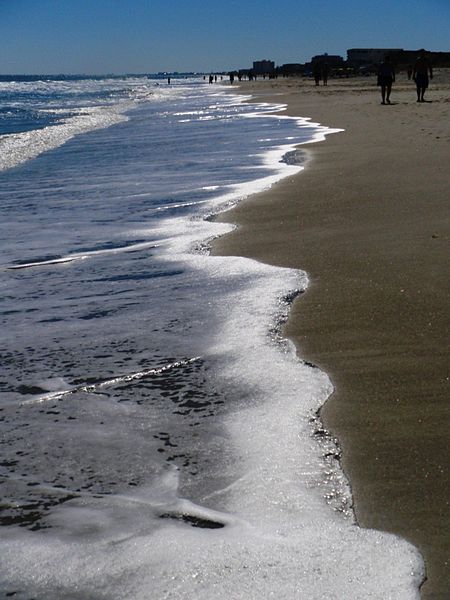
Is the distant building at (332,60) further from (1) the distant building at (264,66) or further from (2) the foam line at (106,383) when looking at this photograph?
(2) the foam line at (106,383)

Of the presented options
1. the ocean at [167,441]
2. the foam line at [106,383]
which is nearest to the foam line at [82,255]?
the ocean at [167,441]

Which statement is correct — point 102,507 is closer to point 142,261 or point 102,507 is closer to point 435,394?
point 435,394

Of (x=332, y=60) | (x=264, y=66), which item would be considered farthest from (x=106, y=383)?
(x=264, y=66)

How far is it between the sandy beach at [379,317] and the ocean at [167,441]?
0.08 meters

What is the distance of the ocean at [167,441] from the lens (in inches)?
75.5

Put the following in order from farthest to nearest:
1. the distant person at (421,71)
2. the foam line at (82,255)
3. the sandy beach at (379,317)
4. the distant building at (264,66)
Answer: the distant building at (264,66), the distant person at (421,71), the foam line at (82,255), the sandy beach at (379,317)

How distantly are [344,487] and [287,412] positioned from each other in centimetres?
57

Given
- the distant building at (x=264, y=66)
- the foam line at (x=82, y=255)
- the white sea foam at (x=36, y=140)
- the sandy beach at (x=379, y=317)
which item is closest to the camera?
the sandy beach at (x=379, y=317)

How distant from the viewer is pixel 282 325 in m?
3.77

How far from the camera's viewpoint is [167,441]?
2.65 metres

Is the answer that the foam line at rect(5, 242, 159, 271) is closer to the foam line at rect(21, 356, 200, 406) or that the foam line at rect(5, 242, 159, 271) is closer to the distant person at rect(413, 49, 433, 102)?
→ the foam line at rect(21, 356, 200, 406)

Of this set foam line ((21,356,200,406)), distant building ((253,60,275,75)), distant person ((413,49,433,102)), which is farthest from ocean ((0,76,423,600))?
distant building ((253,60,275,75))

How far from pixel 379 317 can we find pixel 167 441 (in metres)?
1.40

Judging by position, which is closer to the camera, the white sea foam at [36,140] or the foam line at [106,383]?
the foam line at [106,383]
